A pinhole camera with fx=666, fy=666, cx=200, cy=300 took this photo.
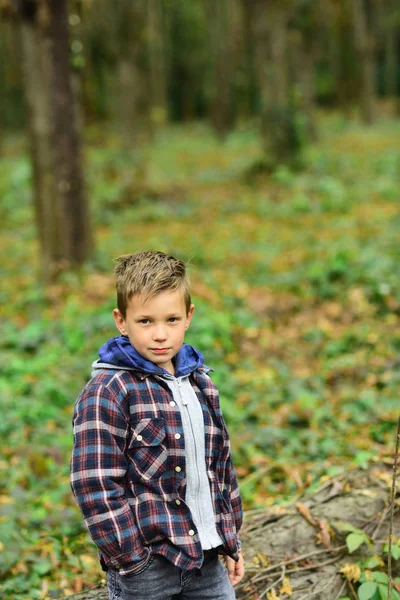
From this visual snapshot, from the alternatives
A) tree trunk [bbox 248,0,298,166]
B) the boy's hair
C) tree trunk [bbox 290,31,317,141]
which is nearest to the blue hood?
the boy's hair

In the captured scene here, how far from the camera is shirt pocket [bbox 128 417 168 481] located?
92.4 inches

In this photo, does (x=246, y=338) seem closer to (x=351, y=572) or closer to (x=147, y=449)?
(x=351, y=572)

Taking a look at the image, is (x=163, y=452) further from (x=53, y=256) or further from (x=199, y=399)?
(x=53, y=256)

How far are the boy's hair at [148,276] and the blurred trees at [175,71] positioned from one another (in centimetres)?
674

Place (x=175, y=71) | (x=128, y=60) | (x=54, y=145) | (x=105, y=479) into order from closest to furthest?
(x=105, y=479) → (x=54, y=145) → (x=128, y=60) → (x=175, y=71)

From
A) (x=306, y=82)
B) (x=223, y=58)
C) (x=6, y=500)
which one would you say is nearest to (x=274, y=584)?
(x=6, y=500)

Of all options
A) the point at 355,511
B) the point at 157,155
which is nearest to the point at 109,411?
the point at 355,511

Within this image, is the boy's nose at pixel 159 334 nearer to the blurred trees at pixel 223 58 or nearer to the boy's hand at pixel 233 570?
the boy's hand at pixel 233 570

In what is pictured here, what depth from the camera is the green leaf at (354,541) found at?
3.42 metres

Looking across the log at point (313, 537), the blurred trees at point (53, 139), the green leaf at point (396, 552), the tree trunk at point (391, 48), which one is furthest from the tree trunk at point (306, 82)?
the green leaf at point (396, 552)

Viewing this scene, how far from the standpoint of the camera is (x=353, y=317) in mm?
7465

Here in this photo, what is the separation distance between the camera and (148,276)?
2.39 meters

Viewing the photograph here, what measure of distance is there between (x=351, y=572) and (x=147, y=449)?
5.35ft

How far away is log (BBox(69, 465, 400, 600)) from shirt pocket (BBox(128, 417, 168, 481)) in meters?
1.26
